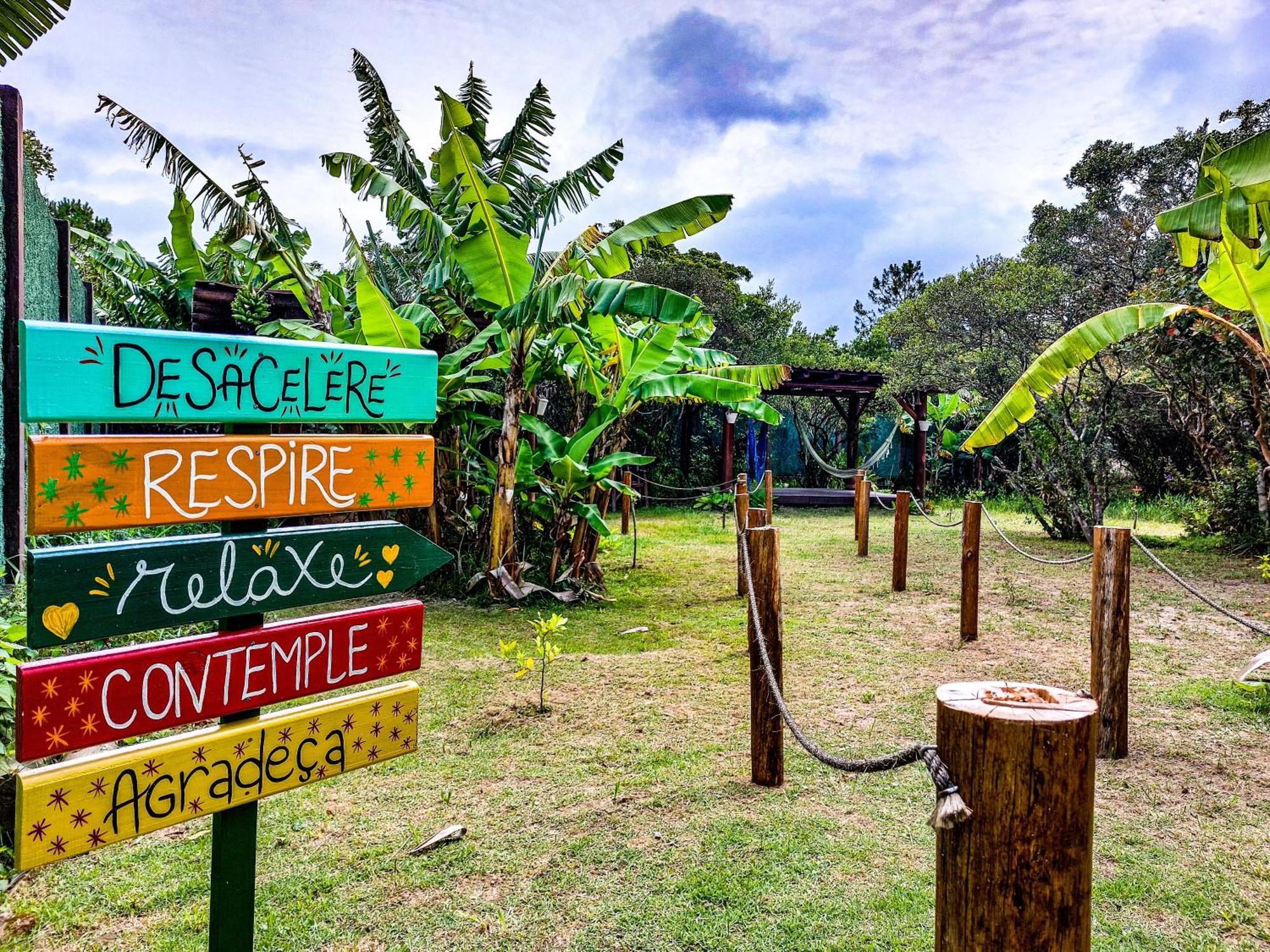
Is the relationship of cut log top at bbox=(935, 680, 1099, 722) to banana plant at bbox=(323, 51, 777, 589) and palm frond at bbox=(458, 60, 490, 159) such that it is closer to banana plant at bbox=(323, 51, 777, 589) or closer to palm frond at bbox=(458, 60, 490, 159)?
banana plant at bbox=(323, 51, 777, 589)

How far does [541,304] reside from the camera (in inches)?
231

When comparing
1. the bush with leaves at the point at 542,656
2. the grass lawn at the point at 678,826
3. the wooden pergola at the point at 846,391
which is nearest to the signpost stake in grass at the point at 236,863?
the grass lawn at the point at 678,826

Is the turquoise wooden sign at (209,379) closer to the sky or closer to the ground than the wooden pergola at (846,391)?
closer to the ground

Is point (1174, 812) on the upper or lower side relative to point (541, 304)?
lower

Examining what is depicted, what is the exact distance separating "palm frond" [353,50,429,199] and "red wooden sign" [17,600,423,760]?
6.22 m

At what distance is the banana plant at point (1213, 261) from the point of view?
197 inches

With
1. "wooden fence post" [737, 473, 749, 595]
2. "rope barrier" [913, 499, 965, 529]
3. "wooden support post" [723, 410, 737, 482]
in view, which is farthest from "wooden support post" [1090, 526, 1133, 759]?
"wooden support post" [723, 410, 737, 482]

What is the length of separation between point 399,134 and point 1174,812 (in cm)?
753

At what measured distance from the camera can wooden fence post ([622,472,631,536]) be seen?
900 cm

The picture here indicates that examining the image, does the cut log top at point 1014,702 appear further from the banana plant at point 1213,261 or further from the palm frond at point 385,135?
the palm frond at point 385,135

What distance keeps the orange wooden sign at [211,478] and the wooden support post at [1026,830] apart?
1549 millimetres

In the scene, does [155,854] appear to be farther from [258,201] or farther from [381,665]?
[258,201]

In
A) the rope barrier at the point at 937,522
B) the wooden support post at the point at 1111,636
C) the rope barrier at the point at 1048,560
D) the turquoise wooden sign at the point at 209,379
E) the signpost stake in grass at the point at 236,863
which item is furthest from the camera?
the rope barrier at the point at 937,522

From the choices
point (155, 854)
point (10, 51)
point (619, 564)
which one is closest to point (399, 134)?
point (10, 51)
